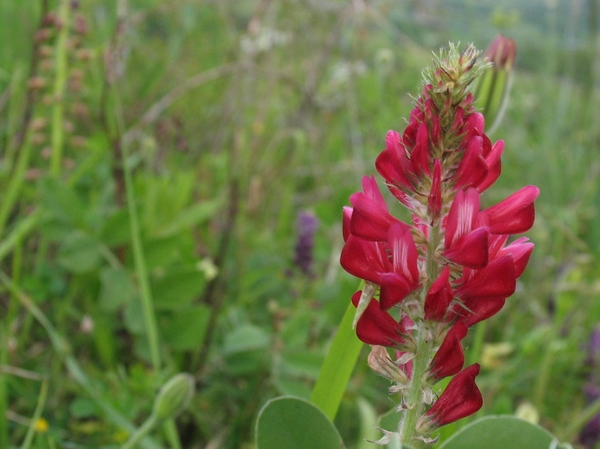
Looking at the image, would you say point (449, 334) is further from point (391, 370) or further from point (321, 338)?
point (321, 338)

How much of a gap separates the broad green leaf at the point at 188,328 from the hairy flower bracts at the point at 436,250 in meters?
0.93

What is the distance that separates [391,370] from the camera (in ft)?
2.44

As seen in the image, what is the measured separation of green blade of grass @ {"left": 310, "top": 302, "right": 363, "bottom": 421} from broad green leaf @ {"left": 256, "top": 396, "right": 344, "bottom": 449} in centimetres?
10

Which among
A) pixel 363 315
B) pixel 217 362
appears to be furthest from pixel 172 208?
pixel 363 315

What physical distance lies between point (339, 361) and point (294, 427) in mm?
115

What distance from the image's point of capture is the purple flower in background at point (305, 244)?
2.02 m

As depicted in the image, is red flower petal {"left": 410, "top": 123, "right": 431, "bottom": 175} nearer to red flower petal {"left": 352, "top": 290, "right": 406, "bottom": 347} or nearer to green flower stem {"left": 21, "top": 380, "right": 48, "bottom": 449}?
red flower petal {"left": 352, "top": 290, "right": 406, "bottom": 347}

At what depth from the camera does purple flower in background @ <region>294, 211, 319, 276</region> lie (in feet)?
6.62

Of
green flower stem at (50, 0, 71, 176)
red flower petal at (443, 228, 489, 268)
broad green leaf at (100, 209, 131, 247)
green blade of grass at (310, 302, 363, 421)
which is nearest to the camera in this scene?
red flower petal at (443, 228, 489, 268)

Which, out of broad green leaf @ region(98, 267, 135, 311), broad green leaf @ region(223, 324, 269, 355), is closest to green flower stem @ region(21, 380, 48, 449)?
broad green leaf @ region(98, 267, 135, 311)

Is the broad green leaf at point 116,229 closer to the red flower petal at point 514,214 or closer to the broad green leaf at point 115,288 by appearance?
the broad green leaf at point 115,288

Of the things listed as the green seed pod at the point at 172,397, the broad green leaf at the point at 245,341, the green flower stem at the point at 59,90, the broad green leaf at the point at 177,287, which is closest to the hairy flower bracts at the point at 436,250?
the green seed pod at the point at 172,397

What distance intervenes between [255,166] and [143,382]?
4.56ft

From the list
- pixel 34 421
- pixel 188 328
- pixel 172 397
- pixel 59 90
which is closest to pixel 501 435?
pixel 172 397
